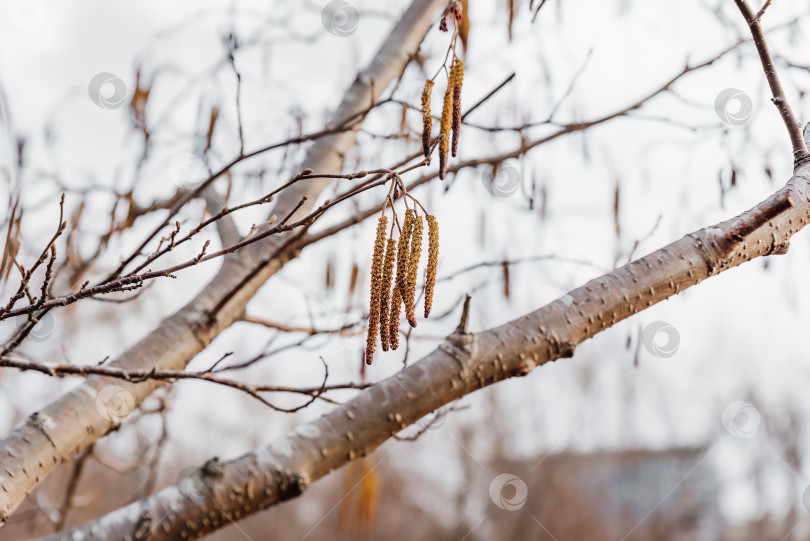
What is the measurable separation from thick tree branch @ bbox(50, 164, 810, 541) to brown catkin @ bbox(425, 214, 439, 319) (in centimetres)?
23

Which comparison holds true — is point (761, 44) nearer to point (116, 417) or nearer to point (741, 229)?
point (741, 229)

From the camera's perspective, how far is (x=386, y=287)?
3.05ft

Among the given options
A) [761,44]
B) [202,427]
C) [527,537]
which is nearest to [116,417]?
[761,44]

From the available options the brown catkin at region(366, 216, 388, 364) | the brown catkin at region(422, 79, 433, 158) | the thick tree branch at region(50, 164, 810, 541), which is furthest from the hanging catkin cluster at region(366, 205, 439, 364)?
the thick tree branch at region(50, 164, 810, 541)

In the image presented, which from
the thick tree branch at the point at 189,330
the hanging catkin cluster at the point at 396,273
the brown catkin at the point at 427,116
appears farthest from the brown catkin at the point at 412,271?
the thick tree branch at the point at 189,330

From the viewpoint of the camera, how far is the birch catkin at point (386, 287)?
0.92 m

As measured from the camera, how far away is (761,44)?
125 cm

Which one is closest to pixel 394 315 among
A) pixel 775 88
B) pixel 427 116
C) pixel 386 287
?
pixel 386 287

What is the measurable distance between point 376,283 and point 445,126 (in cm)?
26

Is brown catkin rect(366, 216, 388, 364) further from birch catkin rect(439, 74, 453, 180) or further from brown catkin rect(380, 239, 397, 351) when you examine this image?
birch catkin rect(439, 74, 453, 180)

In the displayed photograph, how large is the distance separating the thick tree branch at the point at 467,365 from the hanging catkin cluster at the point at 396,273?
27 cm

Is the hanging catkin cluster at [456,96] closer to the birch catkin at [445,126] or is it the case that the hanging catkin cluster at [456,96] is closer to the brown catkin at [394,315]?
the birch catkin at [445,126]

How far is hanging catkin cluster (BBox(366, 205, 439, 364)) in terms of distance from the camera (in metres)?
0.92

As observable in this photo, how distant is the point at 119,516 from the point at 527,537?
13.4 meters
